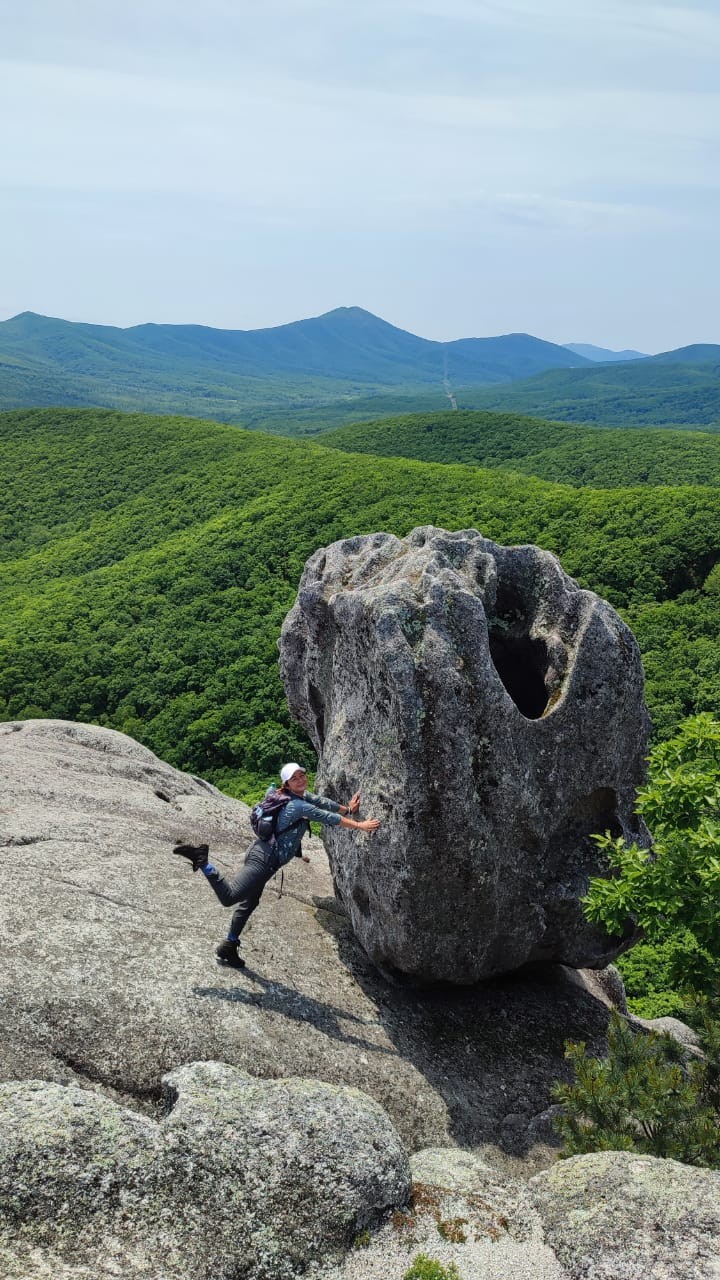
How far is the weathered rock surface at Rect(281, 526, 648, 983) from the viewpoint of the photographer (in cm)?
1309

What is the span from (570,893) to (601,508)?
130 ft

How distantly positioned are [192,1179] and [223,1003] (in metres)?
2.92

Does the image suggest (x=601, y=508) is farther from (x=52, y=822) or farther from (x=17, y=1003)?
(x=17, y=1003)

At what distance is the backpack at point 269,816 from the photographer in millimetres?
13000

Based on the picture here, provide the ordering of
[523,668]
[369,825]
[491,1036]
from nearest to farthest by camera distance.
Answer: [369,825]
[491,1036]
[523,668]

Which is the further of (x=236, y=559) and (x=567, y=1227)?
(x=236, y=559)

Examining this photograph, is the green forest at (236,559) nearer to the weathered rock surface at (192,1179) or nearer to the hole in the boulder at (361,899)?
the hole in the boulder at (361,899)

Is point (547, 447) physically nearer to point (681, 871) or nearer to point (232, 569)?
point (232, 569)

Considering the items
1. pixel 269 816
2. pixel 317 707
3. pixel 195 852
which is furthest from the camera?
pixel 317 707

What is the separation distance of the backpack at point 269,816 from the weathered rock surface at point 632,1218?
5974 millimetres

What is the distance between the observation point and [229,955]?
12977mm

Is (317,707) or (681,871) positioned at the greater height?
(317,707)

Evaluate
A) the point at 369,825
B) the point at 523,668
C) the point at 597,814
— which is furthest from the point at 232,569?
the point at 369,825

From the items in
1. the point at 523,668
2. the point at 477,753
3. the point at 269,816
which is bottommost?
the point at 269,816
